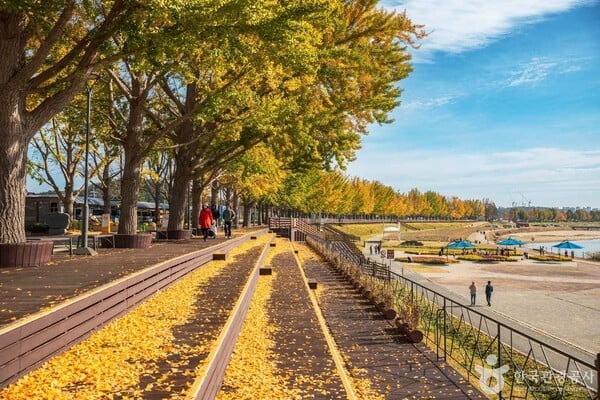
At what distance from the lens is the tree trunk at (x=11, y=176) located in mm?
11656

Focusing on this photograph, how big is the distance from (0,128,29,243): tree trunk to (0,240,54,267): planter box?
0.35 m

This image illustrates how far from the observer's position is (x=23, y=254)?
11.8 metres

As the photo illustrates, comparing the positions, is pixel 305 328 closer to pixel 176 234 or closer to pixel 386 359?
pixel 386 359

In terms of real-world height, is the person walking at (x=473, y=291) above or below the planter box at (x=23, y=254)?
below

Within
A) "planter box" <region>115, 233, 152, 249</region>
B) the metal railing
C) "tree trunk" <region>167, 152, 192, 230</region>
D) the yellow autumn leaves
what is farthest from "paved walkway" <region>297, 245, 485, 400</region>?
"tree trunk" <region>167, 152, 192, 230</region>

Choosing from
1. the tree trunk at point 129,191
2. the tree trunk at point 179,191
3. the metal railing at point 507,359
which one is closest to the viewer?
the metal railing at point 507,359

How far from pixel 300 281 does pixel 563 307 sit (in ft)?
58.0

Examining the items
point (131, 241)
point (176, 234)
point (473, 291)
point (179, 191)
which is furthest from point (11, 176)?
point (473, 291)

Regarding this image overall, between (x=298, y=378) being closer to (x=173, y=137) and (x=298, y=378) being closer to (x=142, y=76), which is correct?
(x=142, y=76)

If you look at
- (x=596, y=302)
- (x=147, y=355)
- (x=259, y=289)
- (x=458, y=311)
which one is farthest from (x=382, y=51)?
(x=147, y=355)

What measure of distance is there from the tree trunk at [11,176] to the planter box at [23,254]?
35 cm

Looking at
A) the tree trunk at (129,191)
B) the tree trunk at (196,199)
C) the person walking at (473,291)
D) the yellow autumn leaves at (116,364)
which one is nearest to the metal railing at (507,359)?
the person walking at (473,291)

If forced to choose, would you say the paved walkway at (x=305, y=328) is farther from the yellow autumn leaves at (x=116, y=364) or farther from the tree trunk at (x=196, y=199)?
the tree trunk at (x=196, y=199)

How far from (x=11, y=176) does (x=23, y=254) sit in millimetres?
2032
